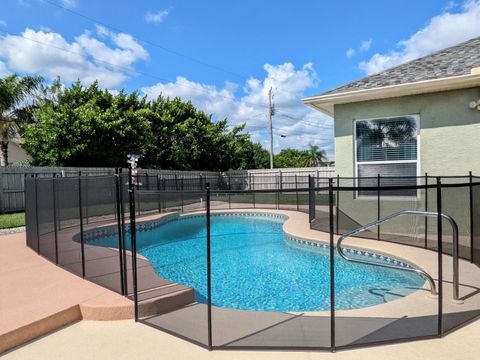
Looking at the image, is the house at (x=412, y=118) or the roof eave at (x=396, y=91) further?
the house at (x=412, y=118)

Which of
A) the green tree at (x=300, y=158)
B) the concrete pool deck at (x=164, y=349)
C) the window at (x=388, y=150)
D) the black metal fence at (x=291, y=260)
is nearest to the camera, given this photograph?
the concrete pool deck at (x=164, y=349)

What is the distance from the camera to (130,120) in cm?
1880

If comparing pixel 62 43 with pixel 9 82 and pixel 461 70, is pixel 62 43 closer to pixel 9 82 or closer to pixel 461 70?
pixel 9 82

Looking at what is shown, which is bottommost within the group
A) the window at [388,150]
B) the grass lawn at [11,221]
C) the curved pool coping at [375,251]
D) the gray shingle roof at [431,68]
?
the curved pool coping at [375,251]

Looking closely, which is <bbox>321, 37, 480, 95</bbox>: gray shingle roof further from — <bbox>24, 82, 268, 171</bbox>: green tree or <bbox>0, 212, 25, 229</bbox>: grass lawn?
<bbox>24, 82, 268, 171</bbox>: green tree

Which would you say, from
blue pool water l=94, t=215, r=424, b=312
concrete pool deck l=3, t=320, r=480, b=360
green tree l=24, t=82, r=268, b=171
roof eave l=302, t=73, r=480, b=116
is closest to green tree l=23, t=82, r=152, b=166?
green tree l=24, t=82, r=268, b=171

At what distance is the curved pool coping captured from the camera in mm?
3986

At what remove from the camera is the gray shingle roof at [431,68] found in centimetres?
752

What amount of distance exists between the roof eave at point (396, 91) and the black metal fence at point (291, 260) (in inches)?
76.1

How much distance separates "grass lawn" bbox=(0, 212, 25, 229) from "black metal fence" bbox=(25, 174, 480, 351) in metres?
3.06

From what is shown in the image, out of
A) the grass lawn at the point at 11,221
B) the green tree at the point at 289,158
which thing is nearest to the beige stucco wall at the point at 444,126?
the grass lawn at the point at 11,221

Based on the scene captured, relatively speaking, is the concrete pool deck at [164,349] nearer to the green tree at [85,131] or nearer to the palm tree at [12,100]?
the green tree at [85,131]

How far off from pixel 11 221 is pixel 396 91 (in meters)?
11.9

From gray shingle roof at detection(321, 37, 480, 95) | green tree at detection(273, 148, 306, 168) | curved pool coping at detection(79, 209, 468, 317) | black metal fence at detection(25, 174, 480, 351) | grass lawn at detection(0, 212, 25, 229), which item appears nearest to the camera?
black metal fence at detection(25, 174, 480, 351)
